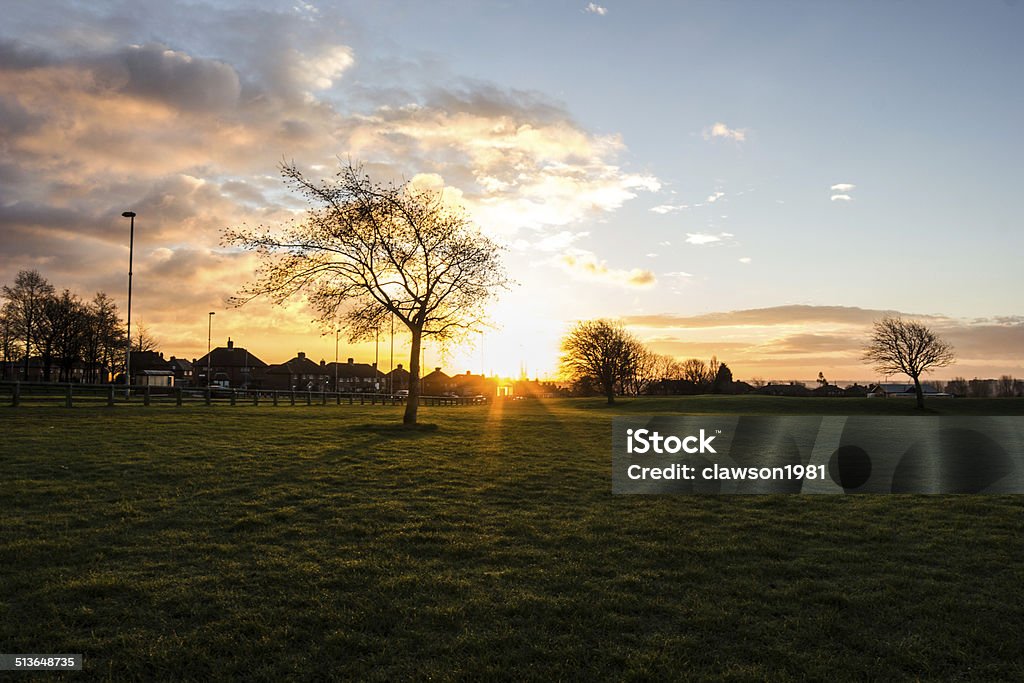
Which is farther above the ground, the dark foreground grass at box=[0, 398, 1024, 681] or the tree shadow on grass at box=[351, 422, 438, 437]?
the tree shadow on grass at box=[351, 422, 438, 437]

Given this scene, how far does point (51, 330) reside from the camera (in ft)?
253

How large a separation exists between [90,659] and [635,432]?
28.7 m

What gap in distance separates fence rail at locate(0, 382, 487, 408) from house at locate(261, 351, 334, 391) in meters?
76.5

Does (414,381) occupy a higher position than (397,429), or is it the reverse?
(414,381)

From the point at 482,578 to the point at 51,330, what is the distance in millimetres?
88304

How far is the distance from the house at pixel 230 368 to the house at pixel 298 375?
311 cm

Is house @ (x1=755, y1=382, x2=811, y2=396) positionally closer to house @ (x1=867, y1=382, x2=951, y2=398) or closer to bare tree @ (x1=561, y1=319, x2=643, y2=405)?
house @ (x1=867, y1=382, x2=951, y2=398)

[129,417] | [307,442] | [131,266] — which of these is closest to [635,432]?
[307,442]

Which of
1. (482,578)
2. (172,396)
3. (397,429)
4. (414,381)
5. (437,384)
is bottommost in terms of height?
(437,384)

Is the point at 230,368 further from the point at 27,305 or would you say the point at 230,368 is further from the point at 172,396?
the point at 172,396

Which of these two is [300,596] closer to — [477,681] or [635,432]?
[477,681]

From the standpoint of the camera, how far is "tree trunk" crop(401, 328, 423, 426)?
3169cm

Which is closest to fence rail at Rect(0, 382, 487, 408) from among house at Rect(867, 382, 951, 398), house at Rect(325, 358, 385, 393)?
house at Rect(325, 358, 385, 393)

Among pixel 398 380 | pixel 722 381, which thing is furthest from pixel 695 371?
pixel 398 380
